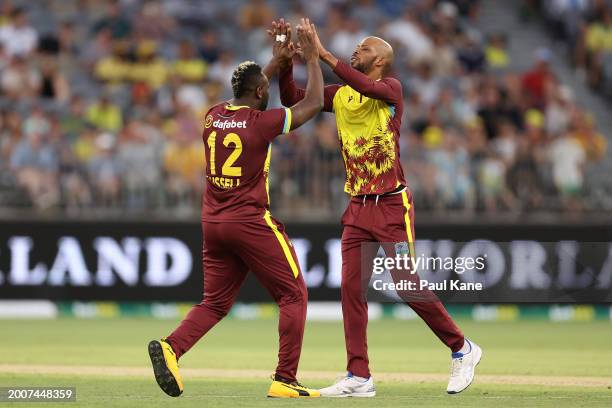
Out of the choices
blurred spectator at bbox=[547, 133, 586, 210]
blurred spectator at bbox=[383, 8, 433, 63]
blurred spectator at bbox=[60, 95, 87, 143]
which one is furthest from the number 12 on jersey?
blurred spectator at bbox=[383, 8, 433, 63]

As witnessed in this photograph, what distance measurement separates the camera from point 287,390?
377 inches

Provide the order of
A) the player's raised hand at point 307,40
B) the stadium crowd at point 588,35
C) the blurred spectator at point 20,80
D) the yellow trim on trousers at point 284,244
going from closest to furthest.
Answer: the player's raised hand at point 307,40 → the yellow trim on trousers at point 284,244 → the blurred spectator at point 20,80 → the stadium crowd at point 588,35

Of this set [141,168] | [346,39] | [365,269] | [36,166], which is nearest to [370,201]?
[365,269]

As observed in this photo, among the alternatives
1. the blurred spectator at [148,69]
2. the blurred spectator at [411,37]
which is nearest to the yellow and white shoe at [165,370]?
the blurred spectator at [148,69]

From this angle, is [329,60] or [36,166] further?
[36,166]

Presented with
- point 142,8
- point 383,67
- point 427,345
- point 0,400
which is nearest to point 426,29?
point 142,8

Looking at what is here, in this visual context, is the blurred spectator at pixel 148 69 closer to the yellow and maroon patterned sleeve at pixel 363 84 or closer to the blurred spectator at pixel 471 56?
the blurred spectator at pixel 471 56

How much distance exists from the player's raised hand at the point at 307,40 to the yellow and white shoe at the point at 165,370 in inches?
93.7

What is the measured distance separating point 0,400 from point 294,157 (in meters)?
8.48

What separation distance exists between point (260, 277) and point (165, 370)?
1044 millimetres

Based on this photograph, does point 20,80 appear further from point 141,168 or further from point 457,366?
point 457,366

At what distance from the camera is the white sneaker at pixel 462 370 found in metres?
9.90

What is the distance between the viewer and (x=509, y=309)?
18828 mm

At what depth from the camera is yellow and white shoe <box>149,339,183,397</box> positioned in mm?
9211
